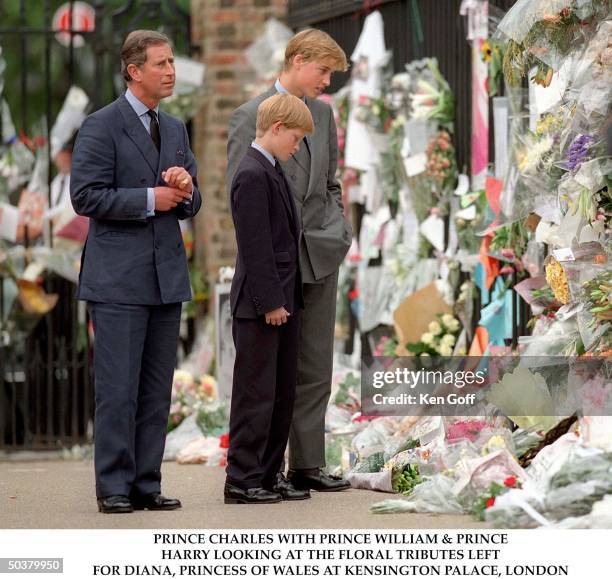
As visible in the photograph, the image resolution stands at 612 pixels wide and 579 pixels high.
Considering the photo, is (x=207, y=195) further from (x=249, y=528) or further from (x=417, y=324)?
(x=249, y=528)

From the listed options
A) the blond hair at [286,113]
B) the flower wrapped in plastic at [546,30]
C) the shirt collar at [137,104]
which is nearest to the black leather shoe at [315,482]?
the blond hair at [286,113]

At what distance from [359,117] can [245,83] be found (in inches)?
59.5

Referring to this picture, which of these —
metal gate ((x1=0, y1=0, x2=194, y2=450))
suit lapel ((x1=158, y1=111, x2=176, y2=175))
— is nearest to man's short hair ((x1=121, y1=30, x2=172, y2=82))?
suit lapel ((x1=158, y1=111, x2=176, y2=175))

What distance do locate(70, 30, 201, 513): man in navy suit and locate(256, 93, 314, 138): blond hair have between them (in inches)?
14.8

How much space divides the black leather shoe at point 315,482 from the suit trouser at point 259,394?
397 millimetres

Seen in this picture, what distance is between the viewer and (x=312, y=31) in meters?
6.36

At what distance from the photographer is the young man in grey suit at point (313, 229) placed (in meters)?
6.33

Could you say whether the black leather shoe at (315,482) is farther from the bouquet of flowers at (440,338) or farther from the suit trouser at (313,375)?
the bouquet of flowers at (440,338)

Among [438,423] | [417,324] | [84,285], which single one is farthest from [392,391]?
[84,285]

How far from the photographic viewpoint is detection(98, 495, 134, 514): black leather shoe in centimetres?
586

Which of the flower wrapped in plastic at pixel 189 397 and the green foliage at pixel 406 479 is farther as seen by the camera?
the flower wrapped in plastic at pixel 189 397

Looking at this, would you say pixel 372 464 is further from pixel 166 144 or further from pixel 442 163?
pixel 442 163

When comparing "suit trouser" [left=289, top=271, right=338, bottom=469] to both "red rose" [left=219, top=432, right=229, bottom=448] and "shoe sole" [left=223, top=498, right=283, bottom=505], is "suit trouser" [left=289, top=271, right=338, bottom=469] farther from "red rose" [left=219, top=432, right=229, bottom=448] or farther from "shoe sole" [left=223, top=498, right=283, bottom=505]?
"red rose" [left=219, top=432, right=229, bottom=448]

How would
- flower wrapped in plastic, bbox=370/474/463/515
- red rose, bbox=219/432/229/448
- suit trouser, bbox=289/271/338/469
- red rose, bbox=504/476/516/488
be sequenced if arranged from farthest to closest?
1. red rose, bbox=219/432/229/448
2. suit trouser, bbox=289/271/338/469
3. flower wrapped in plastic, bbox=370/474/463/515
4. red rose, bbox=504/476/516/488
